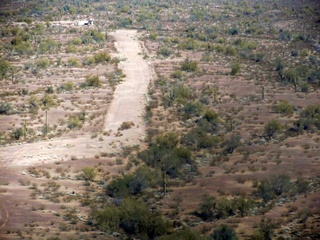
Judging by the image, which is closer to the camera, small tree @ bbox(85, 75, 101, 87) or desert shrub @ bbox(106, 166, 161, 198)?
desert shrub @ bbox(106, 166, 161, 198)

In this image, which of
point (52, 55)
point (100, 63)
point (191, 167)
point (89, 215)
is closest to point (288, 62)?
point (100, 63)

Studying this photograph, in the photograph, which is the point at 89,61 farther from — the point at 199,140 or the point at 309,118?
the point at 309,118

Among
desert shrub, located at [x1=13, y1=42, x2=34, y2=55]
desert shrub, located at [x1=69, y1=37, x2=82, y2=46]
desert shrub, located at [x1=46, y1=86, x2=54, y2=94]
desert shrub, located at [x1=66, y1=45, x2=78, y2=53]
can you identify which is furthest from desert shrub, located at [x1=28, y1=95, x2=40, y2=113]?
desert shrub, located at [x1=69, y1=37, x2=82, y2=46]

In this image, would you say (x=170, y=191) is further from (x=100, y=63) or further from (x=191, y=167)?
(x=100, y=63)

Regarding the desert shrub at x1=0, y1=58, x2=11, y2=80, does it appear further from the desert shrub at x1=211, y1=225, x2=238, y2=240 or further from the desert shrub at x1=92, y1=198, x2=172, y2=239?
the desert shrub at x1=211, y1=225, x2=238, y2=240

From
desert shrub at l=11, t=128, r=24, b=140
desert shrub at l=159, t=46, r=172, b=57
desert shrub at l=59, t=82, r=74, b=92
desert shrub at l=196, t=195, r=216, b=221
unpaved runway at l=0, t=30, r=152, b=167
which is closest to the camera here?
desert shrub at l=196, t=195, r=216, b=221

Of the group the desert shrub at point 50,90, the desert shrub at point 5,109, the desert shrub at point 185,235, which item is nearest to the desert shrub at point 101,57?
the desert shrub at point 50,90
